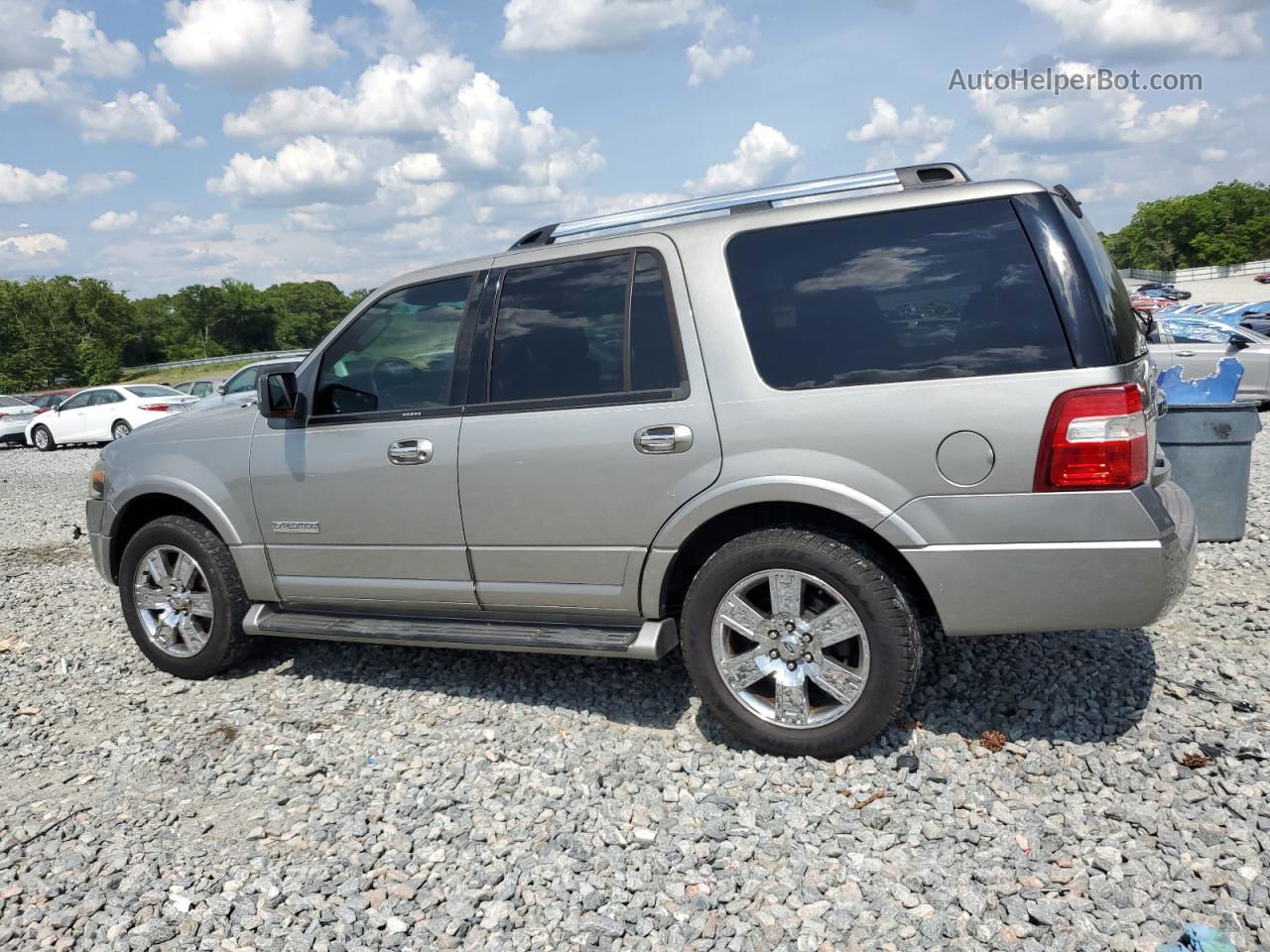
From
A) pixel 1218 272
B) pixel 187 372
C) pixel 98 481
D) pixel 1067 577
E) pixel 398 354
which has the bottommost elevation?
pixel 187 372

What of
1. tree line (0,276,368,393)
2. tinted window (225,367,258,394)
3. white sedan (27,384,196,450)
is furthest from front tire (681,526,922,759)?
tree line (0,276,368,393)

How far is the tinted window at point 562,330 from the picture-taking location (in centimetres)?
405

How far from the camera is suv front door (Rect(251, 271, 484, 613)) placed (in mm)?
4352

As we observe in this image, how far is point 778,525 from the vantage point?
384cm

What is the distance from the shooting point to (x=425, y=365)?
176 inches

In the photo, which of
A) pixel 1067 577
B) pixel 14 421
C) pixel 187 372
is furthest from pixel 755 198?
pixel 187 372

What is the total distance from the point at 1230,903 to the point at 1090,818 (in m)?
0.53

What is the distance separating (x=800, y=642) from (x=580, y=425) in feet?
3.98

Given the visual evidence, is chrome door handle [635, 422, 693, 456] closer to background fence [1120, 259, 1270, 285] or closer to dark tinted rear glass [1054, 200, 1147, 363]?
dark tinted rear glass [1054, 200, 1147, 363]

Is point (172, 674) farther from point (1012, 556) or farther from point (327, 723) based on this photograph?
point (1012, 556)

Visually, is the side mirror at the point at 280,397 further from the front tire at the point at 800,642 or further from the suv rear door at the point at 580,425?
the front tire at the point at 800,642

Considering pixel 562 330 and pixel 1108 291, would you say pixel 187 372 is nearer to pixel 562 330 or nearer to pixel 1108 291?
pixel 562 330

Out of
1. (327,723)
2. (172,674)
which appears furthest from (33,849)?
(172,674)

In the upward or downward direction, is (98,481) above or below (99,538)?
above
